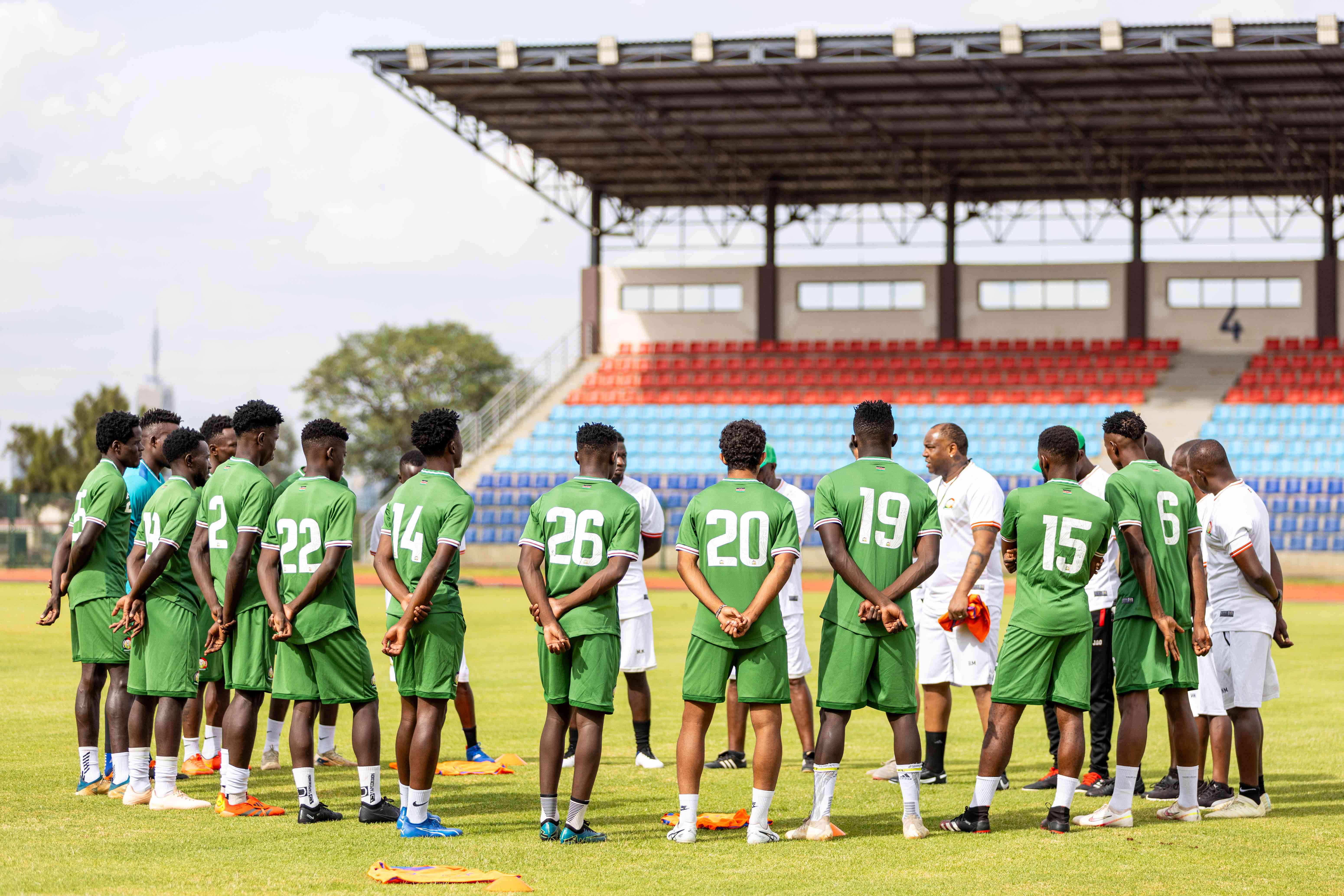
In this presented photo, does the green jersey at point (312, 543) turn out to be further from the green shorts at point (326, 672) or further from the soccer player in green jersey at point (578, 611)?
the soccer player in green jersey at point (578, 611)

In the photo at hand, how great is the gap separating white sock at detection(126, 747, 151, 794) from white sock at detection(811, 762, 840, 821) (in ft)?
Answer: 12.8

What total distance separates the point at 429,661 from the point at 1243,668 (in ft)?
15.1

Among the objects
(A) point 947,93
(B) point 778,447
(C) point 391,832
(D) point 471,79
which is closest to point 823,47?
(A) point 947,93

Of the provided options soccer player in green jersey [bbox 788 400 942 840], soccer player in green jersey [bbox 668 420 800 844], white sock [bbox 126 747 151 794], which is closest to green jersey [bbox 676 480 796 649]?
soccer player in green jersey [bbox 668 420 800 844]

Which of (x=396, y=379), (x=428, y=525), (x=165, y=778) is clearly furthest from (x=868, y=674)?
(x=396, y=379)

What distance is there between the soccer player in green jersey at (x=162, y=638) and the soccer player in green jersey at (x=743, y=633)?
2991mm

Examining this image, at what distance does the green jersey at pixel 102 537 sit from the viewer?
902 centimetres

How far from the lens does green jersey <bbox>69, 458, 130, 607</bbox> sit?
9.02m

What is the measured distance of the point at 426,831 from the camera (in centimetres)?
771

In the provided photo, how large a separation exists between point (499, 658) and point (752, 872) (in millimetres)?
10393

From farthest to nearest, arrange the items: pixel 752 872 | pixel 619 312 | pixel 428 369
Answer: pixel 428 369 → pixel 619 312 → pixel 752 872

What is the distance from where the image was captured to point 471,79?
3409 cm

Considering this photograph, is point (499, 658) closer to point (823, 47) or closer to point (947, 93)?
point (823, 47)

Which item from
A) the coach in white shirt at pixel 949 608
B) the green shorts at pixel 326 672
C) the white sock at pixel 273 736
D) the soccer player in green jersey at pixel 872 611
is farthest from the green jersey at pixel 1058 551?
the white sock at pixel 273 736
